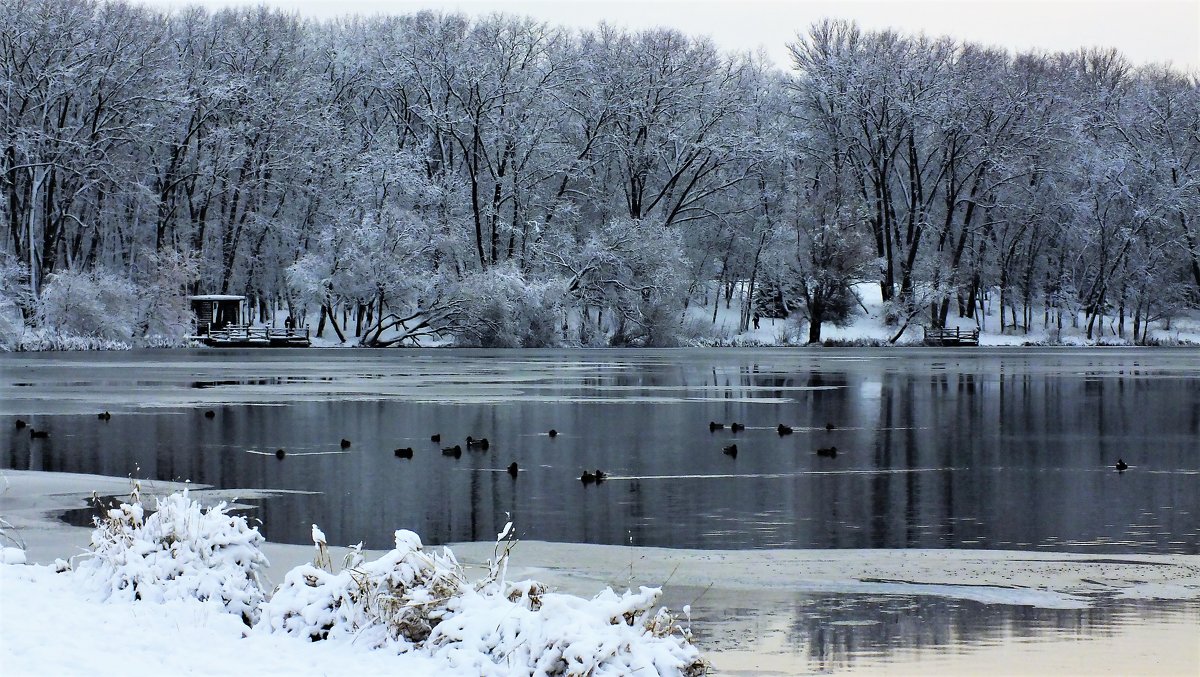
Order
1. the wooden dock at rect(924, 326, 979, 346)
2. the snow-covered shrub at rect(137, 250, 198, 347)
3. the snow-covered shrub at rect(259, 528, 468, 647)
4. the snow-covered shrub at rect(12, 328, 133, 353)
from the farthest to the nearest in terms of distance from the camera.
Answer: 1. the wooden dock at rect(924, 326, 979, 346)
2. the snow-covered shrub at rect(137, 250, 198, 347)
3. the snow-covered shrub at rect(12, 328, 133, 353)
4. the snow-covered shrub at rect(259, 528, 468, 647)

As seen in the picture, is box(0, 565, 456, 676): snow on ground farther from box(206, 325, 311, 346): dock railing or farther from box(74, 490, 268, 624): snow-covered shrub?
box(206, 325, 311, 346): dock railing

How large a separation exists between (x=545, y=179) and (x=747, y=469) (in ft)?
181

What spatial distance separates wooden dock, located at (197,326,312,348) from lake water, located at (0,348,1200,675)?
2901 centimetres

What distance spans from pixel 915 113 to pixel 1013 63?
1772 cm

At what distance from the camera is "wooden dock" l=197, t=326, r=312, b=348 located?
7181 centimetres

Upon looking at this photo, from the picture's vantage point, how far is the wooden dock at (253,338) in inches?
2827

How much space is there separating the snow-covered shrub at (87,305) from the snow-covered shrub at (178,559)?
184 ft

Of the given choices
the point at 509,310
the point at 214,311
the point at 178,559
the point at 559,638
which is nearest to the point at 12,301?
the point at 214,311

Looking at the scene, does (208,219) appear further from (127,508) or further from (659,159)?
(127,508)

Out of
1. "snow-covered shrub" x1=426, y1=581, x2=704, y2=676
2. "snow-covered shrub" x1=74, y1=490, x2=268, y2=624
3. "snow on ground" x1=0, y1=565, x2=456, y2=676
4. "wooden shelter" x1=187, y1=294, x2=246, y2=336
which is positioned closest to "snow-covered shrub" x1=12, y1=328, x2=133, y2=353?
"wooden shelter" x1=187, y1=294, x2=246, y2=336

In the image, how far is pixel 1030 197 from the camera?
80.2 meters

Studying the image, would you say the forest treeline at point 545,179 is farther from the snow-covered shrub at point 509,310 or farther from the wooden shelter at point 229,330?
the wooden shelter at point 229,330

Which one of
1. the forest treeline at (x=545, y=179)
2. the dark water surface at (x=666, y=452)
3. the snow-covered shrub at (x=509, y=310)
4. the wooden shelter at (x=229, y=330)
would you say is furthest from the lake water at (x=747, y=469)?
the wooden shelter at (x=229, y=330)

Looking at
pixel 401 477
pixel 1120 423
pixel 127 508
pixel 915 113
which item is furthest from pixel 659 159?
pixel 127 508
